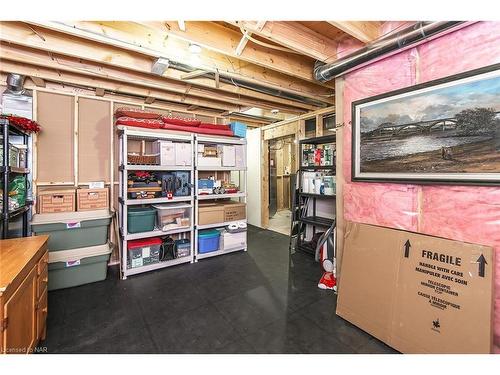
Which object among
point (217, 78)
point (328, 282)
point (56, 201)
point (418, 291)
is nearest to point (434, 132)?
point (418, 291)

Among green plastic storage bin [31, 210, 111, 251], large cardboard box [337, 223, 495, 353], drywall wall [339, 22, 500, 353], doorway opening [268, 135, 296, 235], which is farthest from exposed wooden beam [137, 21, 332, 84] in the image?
doorway opening [268, 135, 296, 235]

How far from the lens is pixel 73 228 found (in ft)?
8.73

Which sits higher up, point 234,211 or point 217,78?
point 217,78

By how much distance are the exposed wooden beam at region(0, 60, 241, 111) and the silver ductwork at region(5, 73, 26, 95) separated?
2.7 inches

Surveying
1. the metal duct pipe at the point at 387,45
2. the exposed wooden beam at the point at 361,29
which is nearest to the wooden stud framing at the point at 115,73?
the metal duct pipe at the point at 387,45

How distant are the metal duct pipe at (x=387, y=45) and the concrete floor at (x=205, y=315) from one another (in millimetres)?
2261

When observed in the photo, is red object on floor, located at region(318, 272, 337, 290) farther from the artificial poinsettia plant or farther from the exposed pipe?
the artificial poinsettia plant

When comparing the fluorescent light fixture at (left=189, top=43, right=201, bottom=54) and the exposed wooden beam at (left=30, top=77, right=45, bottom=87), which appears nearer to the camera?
the fluorescent light fixture at (left=189, top=43, right=201, bottom=54)

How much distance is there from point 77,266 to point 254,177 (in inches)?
147

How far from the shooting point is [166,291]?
8.47 ft

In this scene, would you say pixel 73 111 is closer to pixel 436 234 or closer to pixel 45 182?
pixel 45 182

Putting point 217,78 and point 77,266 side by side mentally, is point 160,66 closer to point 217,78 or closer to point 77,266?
point 217,78

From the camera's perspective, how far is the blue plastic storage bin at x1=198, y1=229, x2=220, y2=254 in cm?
347

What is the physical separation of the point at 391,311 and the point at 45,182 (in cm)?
406
